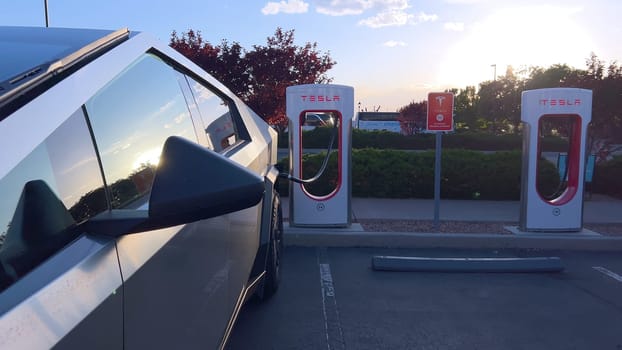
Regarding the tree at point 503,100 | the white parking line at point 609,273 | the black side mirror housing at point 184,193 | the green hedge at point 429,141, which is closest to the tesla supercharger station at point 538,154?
the white parking line at point 609,273

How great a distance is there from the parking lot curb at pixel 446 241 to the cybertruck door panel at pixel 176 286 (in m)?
4.18

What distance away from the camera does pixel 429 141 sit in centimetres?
2689

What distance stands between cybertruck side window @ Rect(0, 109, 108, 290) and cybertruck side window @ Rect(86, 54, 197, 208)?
0.37 ft

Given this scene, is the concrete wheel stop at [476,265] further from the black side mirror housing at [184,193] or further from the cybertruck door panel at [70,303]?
the cybertruck door panel at [70,303]

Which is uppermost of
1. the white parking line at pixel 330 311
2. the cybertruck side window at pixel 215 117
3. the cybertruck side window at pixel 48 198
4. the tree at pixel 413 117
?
the tree at pixel 413 117

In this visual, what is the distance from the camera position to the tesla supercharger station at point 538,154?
675cm

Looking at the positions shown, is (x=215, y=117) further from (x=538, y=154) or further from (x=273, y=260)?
(x=538, y=154)

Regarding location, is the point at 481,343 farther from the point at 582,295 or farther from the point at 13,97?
the point at 13,97

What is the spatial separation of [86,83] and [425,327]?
327 cm

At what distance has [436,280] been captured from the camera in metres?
5.25

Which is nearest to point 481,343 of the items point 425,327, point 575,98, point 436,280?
point 425,327

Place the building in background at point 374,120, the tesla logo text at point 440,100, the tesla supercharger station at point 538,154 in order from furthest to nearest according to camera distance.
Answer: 1. the building in background at point 374,120
2. the tesla supercharger station at point 538,154
3. the tesla logo text at point 440,100

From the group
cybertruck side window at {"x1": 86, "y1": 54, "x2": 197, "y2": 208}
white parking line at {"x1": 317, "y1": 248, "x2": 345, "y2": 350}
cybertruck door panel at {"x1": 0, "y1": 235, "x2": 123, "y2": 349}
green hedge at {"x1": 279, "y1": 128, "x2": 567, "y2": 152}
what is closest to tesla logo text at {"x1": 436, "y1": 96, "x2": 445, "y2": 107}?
white parking line at {"x1": 317, "y1": 248, "x2": 345, "y2": 350}

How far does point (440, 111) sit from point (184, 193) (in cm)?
563
